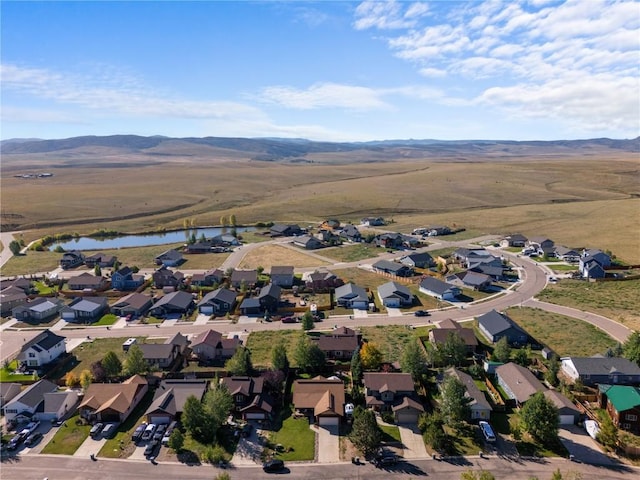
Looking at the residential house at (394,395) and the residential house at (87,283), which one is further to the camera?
the residential house at (87,283)

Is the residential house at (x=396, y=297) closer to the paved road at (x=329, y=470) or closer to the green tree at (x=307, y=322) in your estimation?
the green tree at (x=307, y=322)

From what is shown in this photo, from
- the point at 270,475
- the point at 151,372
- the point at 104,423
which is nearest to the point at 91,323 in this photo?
the point at 151,372

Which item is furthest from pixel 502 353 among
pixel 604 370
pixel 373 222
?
pixel 373 222

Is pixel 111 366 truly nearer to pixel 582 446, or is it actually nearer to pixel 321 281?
pixel 321 281

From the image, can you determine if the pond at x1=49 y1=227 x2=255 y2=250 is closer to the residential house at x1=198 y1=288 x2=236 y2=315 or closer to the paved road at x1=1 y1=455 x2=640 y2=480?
Answer: the residential house at x1=198 y1=288 x2=236 y2=315

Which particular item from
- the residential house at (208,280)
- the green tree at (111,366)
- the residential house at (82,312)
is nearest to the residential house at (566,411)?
the green tree at (111,366)

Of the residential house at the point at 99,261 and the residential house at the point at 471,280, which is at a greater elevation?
the residential house at the point at 471,280

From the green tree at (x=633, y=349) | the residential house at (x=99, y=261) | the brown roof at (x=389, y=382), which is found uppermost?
the green tree at (x=633, y=349)
